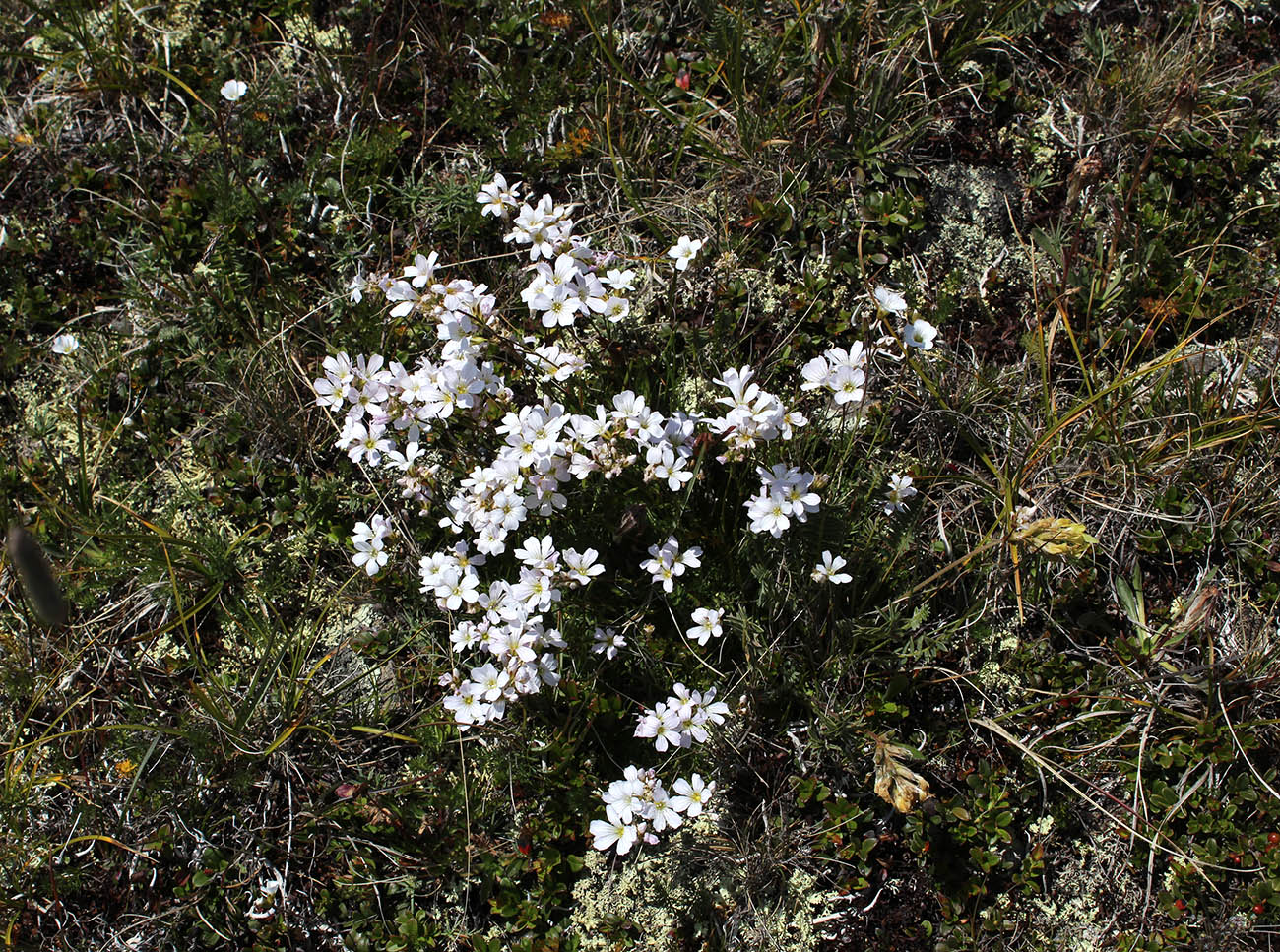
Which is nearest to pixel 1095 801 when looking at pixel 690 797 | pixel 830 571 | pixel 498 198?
pixel 830 571

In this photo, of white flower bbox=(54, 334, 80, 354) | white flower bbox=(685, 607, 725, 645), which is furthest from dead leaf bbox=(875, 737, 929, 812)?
white flower bbox=(54, 334, 80, 354)

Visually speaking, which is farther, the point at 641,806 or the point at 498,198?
the point at 498,198

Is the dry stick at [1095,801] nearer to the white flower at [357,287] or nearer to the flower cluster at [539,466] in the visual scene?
the flower cluster at [539,466]

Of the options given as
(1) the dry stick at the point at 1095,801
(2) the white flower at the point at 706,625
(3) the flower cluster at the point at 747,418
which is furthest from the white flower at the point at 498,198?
(1) the dry stick at the point at 1095,801

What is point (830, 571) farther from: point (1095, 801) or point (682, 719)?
point (1095, 801)

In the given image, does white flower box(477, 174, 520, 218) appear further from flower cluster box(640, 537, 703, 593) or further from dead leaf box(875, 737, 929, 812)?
dead leaf box(875, 737, 929, 812)

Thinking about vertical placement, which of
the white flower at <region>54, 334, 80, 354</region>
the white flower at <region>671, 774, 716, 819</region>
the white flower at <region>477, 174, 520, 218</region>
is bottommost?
the white flower at <region>671, 774, 716, 819</region>
